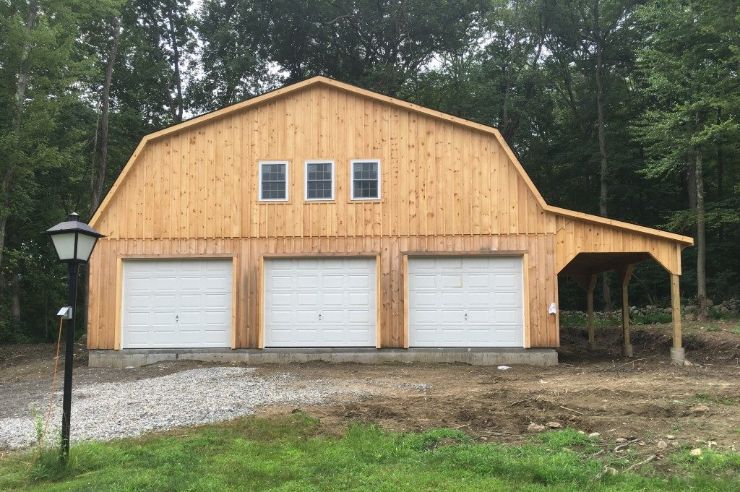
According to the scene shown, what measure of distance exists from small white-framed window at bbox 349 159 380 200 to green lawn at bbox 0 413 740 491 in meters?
7.90

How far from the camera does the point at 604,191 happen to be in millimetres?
26297

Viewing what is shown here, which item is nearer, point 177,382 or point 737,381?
Result: point 737,381

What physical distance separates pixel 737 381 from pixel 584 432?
493 centimetres

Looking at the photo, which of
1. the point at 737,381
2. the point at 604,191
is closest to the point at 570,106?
the point at 604,191

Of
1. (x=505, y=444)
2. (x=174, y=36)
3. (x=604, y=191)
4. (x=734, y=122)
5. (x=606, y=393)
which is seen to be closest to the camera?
(x=505, y=444)

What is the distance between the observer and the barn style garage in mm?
13414

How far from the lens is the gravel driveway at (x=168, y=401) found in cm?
721

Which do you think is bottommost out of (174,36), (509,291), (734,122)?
(509,291)

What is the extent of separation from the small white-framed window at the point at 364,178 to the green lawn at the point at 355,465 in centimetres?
790

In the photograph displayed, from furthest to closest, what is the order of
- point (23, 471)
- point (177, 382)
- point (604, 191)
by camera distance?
point (604, 191) → point (177, 382) → point (23, 471)

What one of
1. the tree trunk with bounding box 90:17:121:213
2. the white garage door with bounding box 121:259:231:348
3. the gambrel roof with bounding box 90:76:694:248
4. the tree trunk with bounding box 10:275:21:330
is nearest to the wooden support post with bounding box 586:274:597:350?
the gambrel roof with bounding box 90:76:694:248

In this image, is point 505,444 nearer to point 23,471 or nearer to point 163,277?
point 23,471

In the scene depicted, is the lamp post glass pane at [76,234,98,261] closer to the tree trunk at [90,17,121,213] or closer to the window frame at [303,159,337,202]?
the window frame at [303,159,337,202]

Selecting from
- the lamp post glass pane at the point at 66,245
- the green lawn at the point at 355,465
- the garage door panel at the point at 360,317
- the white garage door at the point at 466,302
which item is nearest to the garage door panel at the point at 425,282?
the white garage door at the point at 466,302
